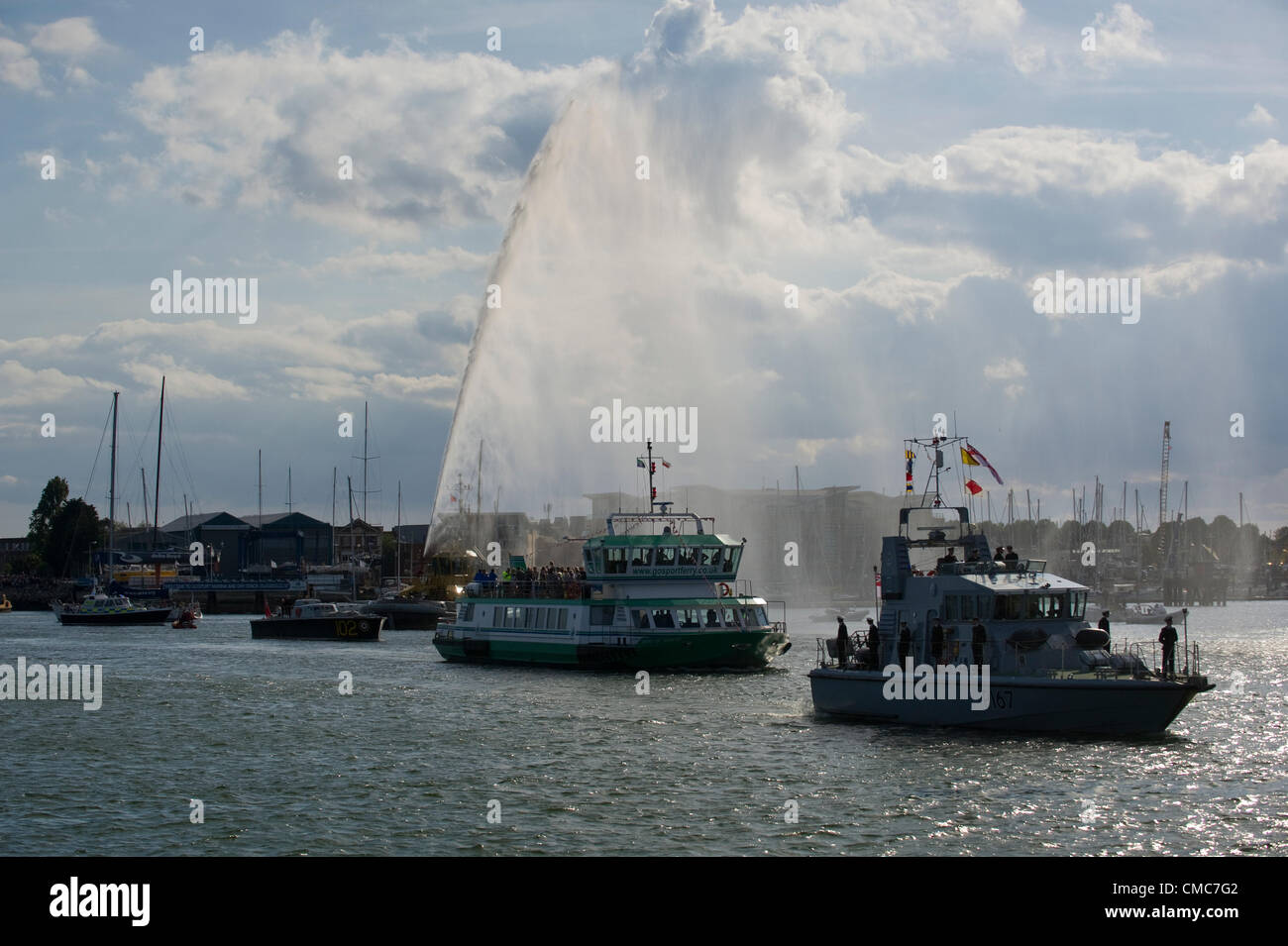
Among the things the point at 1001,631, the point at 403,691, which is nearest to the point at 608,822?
the point at 1001,631

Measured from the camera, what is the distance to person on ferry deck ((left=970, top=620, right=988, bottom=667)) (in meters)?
37.5

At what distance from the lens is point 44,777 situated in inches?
1305

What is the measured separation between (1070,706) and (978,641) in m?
3.29

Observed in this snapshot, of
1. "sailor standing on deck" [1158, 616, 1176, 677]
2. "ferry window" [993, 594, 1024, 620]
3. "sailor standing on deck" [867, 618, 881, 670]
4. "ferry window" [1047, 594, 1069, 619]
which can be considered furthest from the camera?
"sailor standing on deck" [867, 618, 881, 670]

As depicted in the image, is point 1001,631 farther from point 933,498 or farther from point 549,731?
point 549,731

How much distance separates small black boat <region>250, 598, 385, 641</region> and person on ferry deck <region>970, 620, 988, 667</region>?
2879 inches

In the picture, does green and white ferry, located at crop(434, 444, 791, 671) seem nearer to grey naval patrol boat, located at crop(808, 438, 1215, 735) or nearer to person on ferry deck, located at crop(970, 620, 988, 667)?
grey naval patrol boat, located at crop(808, 438, 1215, 735)

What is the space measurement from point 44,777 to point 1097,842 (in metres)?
26.5

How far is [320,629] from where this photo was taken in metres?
105

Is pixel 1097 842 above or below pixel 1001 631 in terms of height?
below

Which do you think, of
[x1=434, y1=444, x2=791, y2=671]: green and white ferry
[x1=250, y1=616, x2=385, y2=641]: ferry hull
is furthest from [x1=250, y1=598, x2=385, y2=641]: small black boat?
[x1=434, y1=444, x2=791, y2=671]: green and white ferry

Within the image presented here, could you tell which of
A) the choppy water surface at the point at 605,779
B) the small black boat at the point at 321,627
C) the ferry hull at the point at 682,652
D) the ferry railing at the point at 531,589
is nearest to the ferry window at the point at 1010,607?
the choppy water surface at the point at 605,779

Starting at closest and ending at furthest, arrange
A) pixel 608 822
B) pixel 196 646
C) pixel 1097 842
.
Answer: pixel 1097 842 < pixel 608 822 < pixel 196 646
